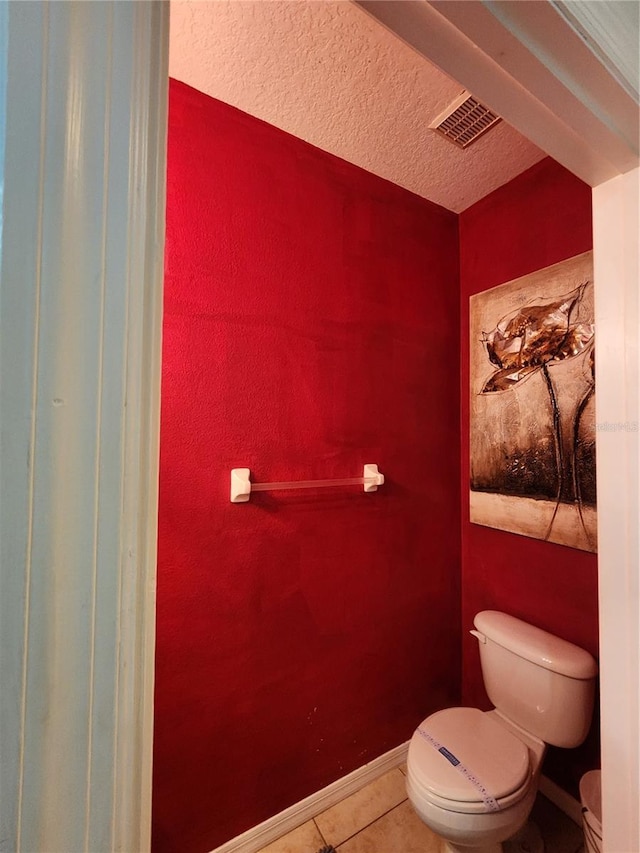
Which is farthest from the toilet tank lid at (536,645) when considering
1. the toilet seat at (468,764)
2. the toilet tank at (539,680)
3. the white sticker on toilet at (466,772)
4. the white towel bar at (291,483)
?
the white towel bar at (291,483)

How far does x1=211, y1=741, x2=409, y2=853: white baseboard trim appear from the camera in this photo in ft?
Answer: 4.09

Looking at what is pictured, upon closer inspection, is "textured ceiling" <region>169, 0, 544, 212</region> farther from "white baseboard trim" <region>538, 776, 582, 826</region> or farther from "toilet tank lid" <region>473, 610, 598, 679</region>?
"white baseboard trim" <region>538, 776, 582, 826</region>

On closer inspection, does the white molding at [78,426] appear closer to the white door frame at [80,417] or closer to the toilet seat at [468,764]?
the white door frame at [80,417]

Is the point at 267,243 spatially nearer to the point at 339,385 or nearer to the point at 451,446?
the point at 339,385

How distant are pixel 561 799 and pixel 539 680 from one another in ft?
1.82

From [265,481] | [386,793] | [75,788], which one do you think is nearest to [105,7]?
[75,788]

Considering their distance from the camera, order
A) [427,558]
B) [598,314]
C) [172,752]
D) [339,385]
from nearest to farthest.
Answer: [598,314] < [172,752] < [339,385] < [427,558]

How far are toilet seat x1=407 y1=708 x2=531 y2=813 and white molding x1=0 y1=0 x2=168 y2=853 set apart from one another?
3.82 ft

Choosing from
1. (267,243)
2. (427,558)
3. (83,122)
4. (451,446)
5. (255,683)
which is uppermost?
(267,243)

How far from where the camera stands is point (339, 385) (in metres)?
1.42

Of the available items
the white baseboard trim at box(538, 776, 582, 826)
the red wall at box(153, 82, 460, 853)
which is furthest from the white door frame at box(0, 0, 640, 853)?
the white baseboard trim at box(538, 776, 582, 826)

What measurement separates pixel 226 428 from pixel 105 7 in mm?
1001

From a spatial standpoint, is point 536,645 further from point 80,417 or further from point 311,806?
point 80,417

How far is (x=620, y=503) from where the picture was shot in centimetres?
69
